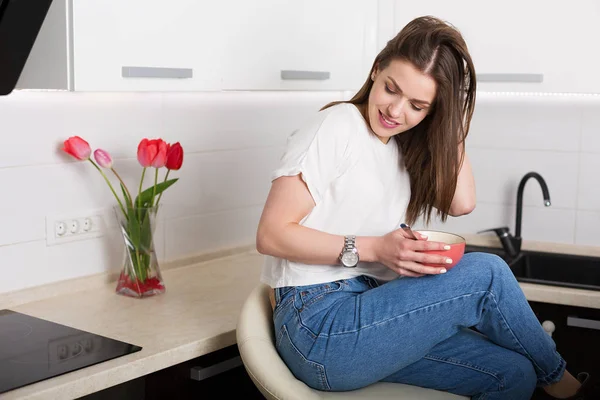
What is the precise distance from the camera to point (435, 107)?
73.2 inches

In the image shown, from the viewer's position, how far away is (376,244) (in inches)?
71.1

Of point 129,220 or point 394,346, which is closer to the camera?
point 394,346

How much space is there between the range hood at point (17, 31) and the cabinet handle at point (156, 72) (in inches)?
8.9

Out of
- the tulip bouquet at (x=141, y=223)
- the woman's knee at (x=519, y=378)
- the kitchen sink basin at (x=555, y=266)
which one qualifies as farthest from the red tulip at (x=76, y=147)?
the kitchen sink basin at (x=555, y=266)

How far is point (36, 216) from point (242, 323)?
664mm

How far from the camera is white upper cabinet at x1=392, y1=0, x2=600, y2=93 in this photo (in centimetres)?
242

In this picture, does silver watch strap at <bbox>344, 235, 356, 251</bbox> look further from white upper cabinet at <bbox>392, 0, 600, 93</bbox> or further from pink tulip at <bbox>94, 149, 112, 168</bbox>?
white upper cabinet at <bbox>392, 0, 600, 93</bbox>

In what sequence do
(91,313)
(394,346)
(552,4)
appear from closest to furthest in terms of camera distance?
1. (394,346)
2. (91,313)
3. (552,4)

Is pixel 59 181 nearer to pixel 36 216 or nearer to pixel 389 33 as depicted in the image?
pixel 36 216

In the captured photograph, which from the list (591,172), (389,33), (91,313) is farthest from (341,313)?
(591,172)

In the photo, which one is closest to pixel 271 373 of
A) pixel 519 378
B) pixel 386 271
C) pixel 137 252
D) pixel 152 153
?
pixel 386 271

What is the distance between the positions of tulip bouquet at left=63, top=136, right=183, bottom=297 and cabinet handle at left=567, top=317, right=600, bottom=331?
3.59ft


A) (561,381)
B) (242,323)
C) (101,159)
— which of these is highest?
(101,159)

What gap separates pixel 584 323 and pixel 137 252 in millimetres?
1195
